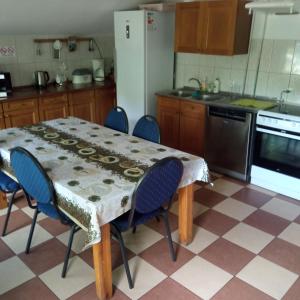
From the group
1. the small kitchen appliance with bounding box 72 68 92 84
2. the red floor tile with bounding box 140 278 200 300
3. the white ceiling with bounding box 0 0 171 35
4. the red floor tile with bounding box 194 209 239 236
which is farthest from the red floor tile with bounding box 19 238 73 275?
the small kitchen appliance with bounding box 72 68 92 84

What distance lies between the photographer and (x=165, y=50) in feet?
13.5

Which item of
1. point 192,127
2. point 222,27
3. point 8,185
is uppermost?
point 222,27

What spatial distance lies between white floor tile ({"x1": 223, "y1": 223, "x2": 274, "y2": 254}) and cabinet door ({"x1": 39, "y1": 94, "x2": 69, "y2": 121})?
2.71 m

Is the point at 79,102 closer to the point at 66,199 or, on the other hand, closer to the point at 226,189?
the point at 226,189

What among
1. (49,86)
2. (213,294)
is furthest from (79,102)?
(213,294)

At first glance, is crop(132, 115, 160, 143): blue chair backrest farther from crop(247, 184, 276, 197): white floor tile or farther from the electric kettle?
the electric kettle

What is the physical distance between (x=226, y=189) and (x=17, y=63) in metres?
3.12

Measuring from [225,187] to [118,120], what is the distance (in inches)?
51.7

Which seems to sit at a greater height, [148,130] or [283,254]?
[148,130]

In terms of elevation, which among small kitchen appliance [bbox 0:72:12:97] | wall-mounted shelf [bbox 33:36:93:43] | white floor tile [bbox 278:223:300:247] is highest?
wall-mounted shelf [bbox 33:36:93:43]

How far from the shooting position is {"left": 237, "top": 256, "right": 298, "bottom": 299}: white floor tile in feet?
6.63

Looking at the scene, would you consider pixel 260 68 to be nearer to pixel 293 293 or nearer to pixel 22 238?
pixel 293 293

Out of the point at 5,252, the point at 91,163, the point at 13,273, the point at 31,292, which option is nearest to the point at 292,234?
the point at 91,163

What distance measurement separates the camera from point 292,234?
2570 millimetres
